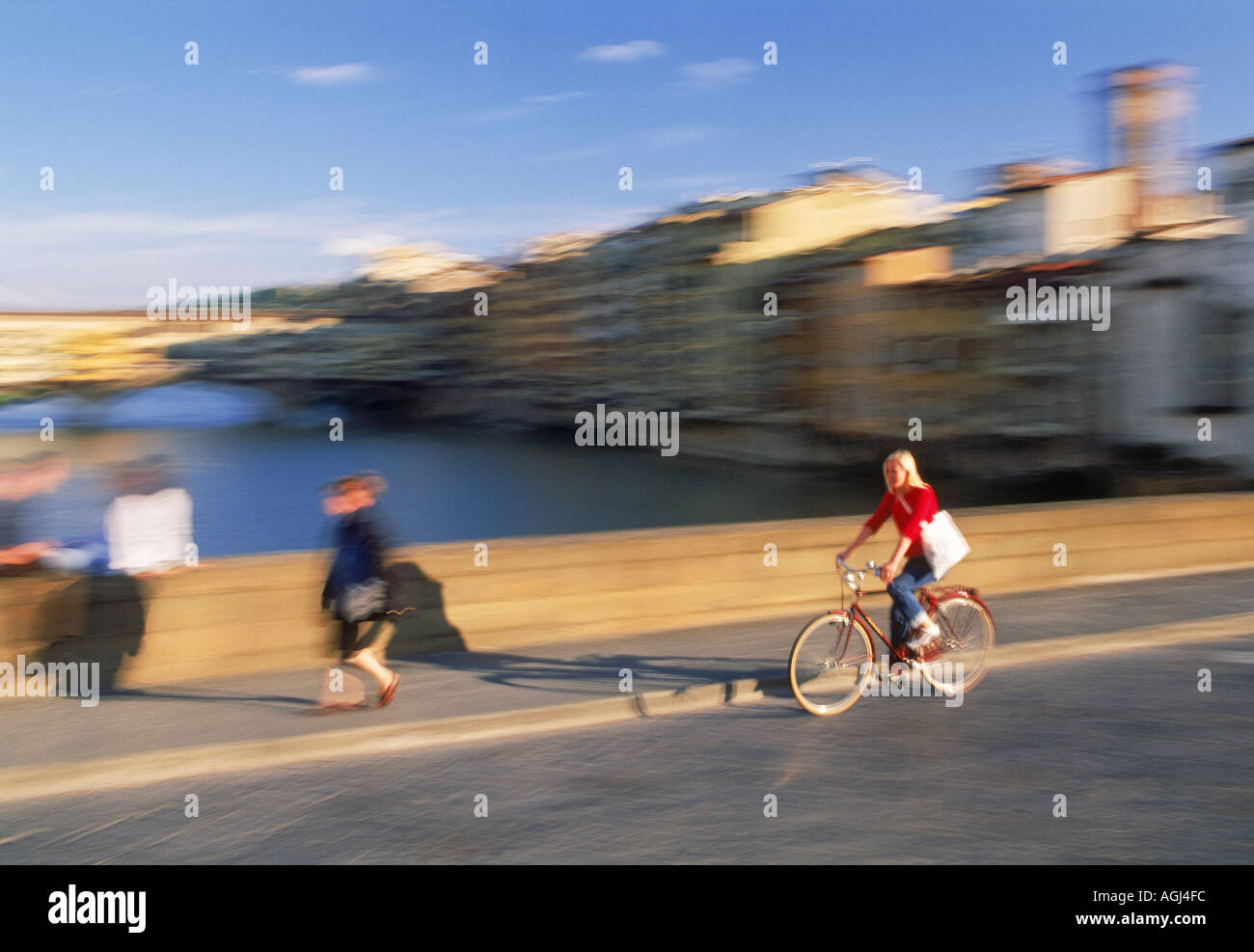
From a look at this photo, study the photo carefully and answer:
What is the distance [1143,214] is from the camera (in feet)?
140

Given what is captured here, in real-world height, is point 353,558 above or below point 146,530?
below

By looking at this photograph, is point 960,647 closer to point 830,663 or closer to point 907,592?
point 907,592

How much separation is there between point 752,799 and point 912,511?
229 cm

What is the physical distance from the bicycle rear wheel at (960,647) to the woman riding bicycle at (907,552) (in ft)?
0.50

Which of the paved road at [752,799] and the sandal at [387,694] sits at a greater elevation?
the sandal at [387,694]

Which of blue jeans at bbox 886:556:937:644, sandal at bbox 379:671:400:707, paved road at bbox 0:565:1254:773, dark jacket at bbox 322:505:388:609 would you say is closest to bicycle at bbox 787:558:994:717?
blue jeans at bbox 886:556:937:644

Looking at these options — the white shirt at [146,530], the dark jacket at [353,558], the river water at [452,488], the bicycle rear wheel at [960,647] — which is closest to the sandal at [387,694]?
the dark jacket at [353,558]

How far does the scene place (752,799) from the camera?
5312 mm

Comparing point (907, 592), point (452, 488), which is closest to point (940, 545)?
point (907, 592)

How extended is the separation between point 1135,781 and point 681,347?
63.5 meters

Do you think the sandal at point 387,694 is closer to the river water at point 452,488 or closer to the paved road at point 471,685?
the paved road at point 471,685

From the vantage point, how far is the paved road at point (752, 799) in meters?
4.66

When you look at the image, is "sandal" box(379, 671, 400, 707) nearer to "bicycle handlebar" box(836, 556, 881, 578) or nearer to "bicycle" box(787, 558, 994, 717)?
"bicycle" box(787, 558, 994, 717)
